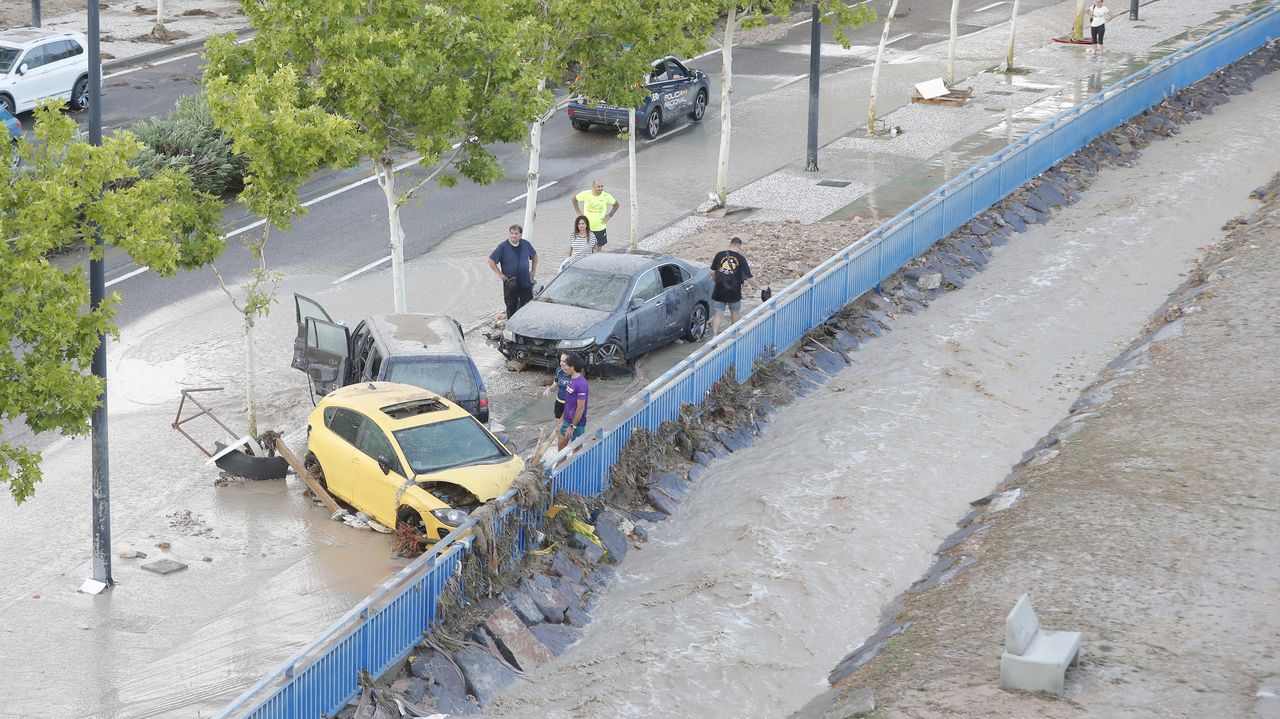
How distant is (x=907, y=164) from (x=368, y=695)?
2032cm

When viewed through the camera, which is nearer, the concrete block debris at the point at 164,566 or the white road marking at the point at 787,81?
the concrete block debris at the point at 164,566

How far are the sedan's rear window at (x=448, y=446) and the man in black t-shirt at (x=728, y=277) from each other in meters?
5.48

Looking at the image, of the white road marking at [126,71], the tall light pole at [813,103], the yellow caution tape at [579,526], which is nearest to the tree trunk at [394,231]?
the yellow caution tape at [579,526]

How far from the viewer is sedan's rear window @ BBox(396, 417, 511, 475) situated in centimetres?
1513

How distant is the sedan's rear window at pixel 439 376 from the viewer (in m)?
17.0

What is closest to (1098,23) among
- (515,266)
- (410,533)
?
(515,266)

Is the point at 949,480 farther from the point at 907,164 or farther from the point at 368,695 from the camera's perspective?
the point at 907,164

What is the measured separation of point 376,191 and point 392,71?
997 cm

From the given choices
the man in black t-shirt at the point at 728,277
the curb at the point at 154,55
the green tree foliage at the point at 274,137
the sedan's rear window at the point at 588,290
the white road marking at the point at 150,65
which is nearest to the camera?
the green tree foliage at the point at 274,137

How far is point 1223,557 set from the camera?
14.2 m

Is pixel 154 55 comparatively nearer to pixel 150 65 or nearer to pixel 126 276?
pixel 150 65

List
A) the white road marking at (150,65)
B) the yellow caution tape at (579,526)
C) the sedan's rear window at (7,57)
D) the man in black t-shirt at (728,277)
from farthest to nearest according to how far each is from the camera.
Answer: the white road marking at (150,65)
the sedan's rear window at (7,57)
the man in black t-shirt at (728,277)
the yellow caution tape at (579,526)

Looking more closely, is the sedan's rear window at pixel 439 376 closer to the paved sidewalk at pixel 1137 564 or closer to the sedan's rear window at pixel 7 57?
the paved sidewalk at pixel 1137 564

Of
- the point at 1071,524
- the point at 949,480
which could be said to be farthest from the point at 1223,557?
the point at 949,480
